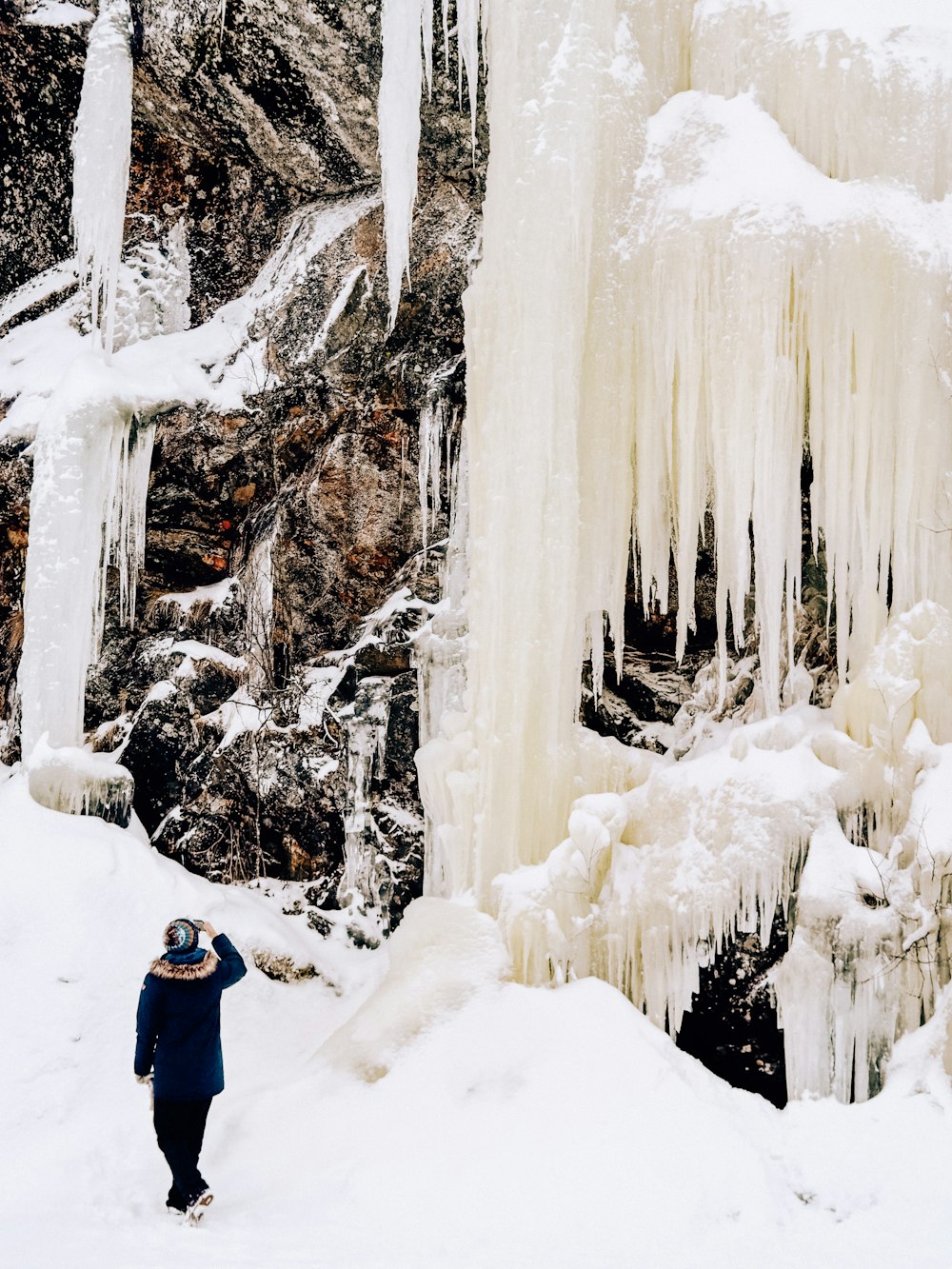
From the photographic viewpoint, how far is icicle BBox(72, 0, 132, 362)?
809 cm

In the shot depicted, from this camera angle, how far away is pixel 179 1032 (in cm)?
385

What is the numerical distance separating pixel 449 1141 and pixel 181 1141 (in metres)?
1.13

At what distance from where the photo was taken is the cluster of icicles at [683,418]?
5434 millimetres

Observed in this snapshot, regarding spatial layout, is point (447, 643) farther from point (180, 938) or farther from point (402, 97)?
point (180, 938)

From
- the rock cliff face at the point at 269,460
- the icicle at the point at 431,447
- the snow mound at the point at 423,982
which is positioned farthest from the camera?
the icicle at the point at 431,447

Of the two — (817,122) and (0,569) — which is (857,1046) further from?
(0,569)

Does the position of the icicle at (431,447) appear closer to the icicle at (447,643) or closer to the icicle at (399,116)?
the icicle at (447,643)

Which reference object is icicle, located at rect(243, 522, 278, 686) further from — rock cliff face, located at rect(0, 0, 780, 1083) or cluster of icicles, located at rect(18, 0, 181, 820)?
cluster of icicles, located at rect(18, 0, 181, 820)

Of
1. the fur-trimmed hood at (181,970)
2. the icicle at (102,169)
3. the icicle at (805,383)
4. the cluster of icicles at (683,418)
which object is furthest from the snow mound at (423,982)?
the icicle at (102,169)

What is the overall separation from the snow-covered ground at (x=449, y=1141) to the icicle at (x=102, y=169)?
484cm

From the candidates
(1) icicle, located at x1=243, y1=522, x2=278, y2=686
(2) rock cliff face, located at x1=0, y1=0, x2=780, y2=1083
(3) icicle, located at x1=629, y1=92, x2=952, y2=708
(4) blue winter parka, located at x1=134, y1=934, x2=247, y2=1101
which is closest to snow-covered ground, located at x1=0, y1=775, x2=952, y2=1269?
(4) blue winter parka, located at x1=134, y1=934, x2=247, y2=1101

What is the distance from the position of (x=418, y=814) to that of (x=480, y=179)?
5019 mm

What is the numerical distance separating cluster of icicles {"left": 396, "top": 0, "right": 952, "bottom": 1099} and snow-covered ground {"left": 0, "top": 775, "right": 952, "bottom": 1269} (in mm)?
675

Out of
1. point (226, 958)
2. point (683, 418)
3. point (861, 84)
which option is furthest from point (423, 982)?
point (861, 84)
